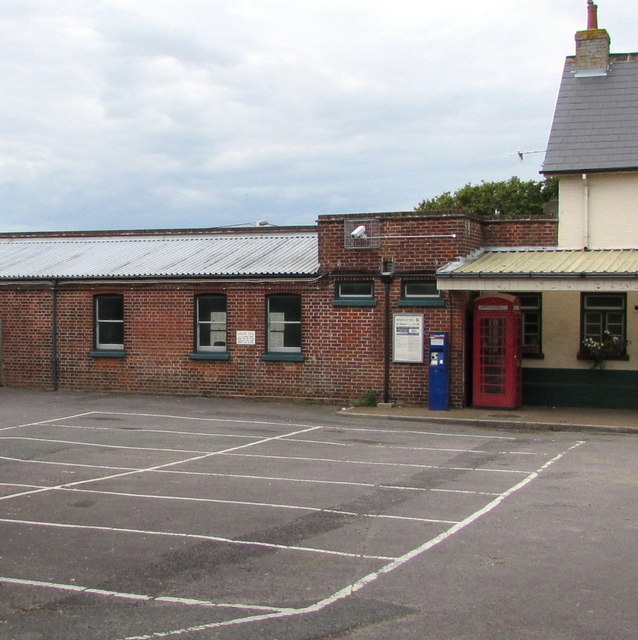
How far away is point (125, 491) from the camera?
1129cm

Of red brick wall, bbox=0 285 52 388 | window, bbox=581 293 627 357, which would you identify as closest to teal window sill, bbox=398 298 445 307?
window, bbox=581 293 627 357

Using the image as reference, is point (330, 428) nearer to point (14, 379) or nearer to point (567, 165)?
point (567, 165)

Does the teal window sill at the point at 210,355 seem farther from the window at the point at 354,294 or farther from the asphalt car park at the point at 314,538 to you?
the asphalt car park at the point at 314,538

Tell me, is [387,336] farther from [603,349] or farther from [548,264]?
[603,349]

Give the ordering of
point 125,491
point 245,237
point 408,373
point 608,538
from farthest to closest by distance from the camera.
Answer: point 245,237 → point 408,373 → point 125,491 → point 608,538

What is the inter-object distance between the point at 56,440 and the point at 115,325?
8888mm

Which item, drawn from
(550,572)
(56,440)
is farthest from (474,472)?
(56,440)

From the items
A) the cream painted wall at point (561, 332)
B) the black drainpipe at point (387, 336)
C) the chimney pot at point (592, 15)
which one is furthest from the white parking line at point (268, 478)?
the chimney pot at point (592, 15)

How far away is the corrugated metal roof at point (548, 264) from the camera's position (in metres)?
18.6

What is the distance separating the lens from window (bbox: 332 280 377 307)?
21.8 meters

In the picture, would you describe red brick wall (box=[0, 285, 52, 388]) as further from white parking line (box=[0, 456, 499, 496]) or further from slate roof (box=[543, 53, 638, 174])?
slate roof (box=[543, 53, 638, 174])

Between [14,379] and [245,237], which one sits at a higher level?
[245,237]

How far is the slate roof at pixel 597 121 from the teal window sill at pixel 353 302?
508cm

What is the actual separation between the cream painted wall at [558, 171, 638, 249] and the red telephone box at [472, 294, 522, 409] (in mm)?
2383
